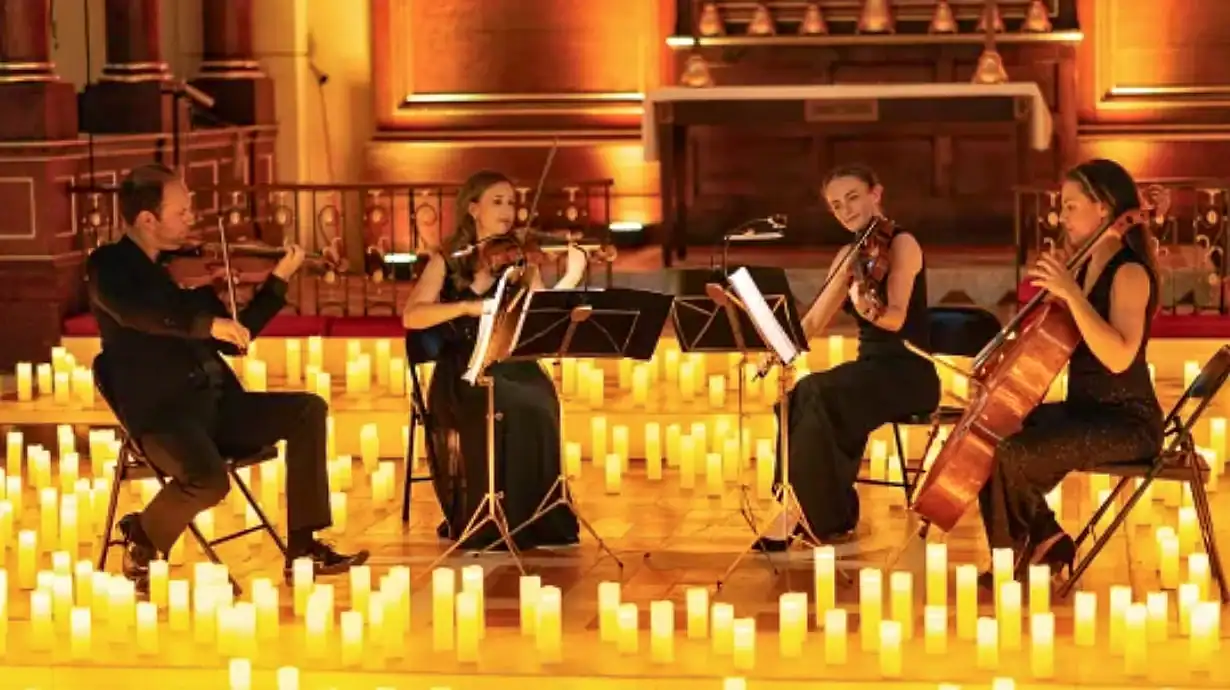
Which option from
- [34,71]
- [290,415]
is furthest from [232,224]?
[290,415]

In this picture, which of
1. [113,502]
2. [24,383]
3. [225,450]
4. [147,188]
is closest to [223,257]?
[147,188]

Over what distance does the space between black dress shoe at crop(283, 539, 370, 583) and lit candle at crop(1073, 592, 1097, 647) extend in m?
2.23

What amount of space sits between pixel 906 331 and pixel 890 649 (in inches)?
73.4

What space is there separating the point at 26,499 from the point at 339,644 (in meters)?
2.61

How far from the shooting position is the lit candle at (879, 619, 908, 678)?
5914mm

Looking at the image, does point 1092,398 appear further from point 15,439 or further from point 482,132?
point 482,132

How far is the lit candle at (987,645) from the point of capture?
19.6 ft

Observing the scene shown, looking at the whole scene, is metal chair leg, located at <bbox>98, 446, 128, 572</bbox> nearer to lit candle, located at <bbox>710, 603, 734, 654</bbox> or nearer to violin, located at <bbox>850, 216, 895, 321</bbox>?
lit candle, located at <bbox>710, 603, 734, 654</bbox>

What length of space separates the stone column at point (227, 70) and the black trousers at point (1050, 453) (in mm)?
7213

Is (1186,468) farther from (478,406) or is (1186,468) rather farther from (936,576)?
(478,406)

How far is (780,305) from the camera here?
22.5ft

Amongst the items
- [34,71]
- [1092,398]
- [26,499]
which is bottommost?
[26,499]

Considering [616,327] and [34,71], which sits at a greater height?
[34,71]

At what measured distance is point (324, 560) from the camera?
7.27 m
